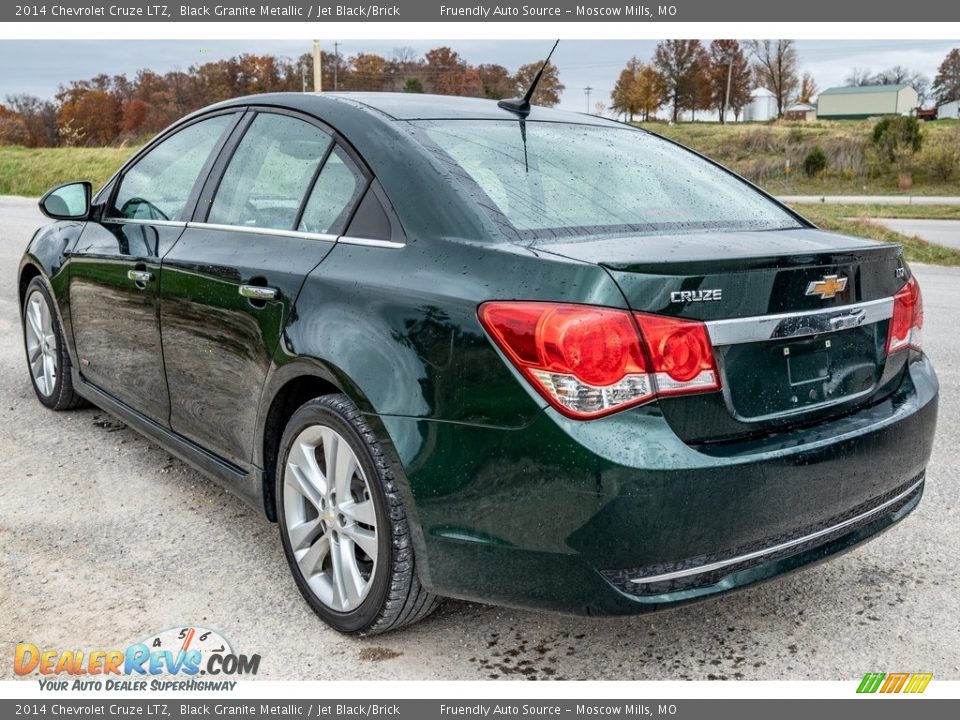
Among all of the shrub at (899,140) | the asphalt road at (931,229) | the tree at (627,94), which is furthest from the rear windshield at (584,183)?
the tree at (627,94)

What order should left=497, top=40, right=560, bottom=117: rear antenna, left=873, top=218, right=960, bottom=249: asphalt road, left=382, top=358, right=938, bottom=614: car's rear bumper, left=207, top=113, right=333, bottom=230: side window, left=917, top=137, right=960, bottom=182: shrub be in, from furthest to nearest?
1. left=917, top=137, right=960, bottom=182: shrub
2. left=873, top=218, right=960, bottom=249: asphalt road
3. left=497, top=40, right=560, bottom=117: rear antenna
4. left=207, top=113, right=333, bottom=230: side window
5. left=382, top=358, right=938, bottom=614: car's rear bumper

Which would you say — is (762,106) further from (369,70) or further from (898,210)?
(898,210)

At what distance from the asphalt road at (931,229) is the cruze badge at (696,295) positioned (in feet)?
54.4

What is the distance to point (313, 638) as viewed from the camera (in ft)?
9.36

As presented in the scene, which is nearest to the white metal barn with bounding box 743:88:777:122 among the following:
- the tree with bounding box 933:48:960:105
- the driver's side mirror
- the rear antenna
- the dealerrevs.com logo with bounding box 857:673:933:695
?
the tree with bounding box 933:48:960:105

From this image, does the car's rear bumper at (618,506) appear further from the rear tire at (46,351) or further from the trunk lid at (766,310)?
the rear tire at (46,351)

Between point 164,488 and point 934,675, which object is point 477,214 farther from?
point 164,488

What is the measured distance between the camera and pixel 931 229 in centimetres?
2170

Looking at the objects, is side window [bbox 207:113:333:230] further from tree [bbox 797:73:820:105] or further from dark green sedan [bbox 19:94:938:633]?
tree [bbox 797:73:820:105]

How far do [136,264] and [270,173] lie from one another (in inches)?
34.4

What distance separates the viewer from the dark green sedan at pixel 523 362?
7.39 ft

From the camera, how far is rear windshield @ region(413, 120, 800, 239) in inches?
108

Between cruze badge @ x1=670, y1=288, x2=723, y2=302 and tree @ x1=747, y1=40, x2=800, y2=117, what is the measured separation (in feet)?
311

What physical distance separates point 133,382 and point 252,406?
1150 mm
